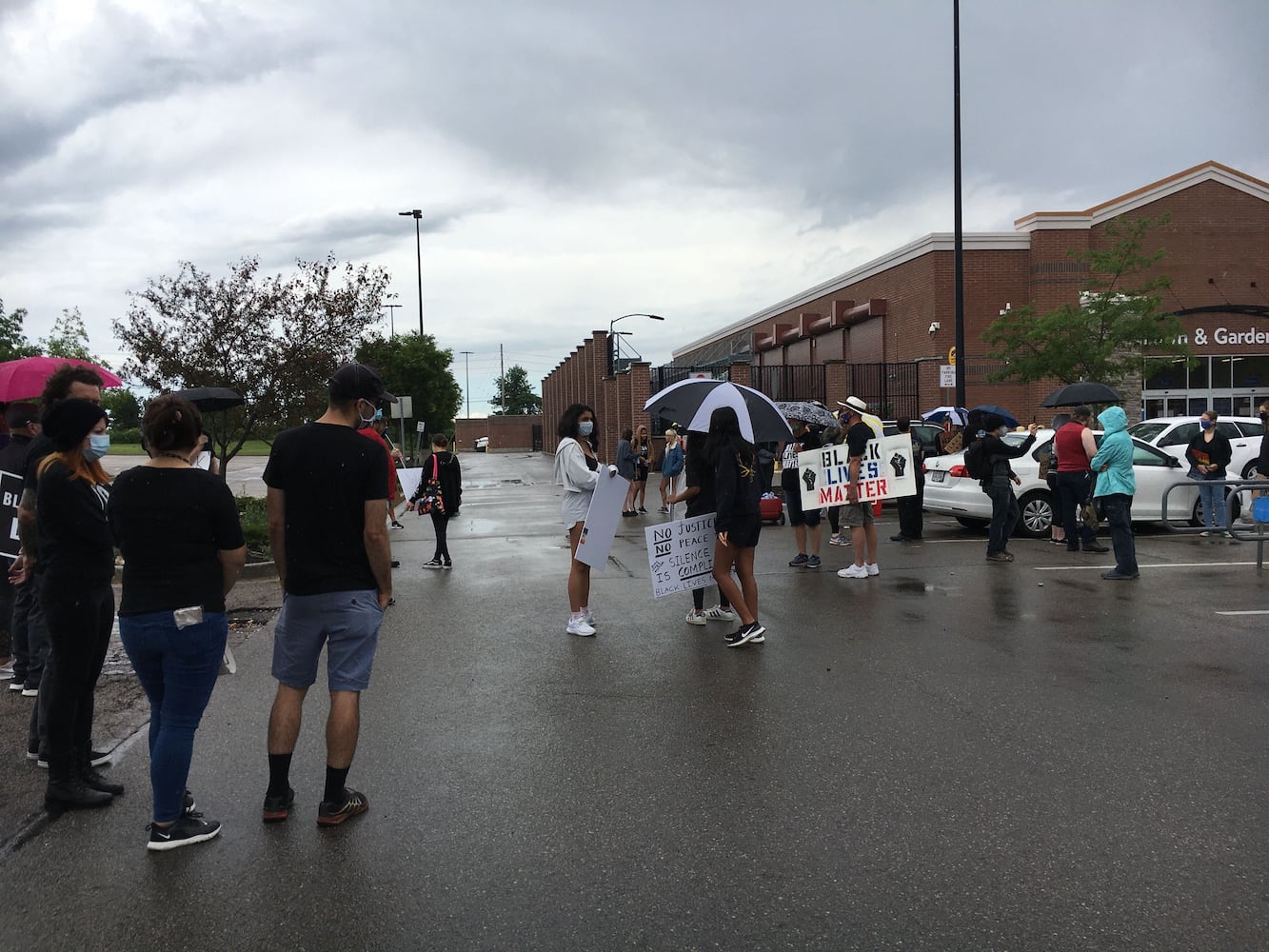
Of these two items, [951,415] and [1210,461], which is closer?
[1210,461]

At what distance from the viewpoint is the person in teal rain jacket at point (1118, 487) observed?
10.3 meters

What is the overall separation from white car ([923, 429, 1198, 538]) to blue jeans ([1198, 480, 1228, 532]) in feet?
0.73

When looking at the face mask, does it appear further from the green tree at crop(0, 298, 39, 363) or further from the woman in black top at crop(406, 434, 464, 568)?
the green tree at crop(0, 298, 39, 363)

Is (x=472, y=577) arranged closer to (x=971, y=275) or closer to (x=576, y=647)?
(x=576, y=647)

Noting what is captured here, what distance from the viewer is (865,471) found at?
35.7 feet

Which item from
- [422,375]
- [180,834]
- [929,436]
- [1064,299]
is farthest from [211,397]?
[422,375]

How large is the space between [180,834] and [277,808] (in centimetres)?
39

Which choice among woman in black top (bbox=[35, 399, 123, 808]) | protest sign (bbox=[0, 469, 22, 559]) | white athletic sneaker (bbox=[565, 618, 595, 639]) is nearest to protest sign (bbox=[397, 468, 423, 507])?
white athletic sneaker (bbox=[565, 618, 595, 639])

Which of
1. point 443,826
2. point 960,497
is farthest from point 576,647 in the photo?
point 960,497

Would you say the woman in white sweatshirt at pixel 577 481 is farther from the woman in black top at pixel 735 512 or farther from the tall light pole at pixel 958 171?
the tall light pole at pixel 958 171

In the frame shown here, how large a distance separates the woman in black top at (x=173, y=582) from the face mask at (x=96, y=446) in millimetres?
717

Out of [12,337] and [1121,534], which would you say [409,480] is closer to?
[1121,534]

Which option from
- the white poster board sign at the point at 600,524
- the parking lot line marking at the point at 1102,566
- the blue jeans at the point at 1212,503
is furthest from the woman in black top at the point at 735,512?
the blue jeans at the point at 1212,503

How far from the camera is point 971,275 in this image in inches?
1182
